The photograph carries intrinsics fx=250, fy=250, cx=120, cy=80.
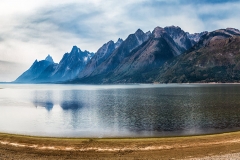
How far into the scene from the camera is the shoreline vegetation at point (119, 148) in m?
31.9

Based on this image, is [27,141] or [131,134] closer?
[27,141]

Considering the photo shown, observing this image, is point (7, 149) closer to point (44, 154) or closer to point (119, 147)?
point (44, 154)

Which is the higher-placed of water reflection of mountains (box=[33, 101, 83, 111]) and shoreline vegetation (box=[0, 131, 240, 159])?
water reflection of mountains (box=[33, 101, 83, 111])

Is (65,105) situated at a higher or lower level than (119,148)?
higher

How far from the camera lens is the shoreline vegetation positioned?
31938 mm

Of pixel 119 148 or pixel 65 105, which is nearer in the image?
pixel 119 148

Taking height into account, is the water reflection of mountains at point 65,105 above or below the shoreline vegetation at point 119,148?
above

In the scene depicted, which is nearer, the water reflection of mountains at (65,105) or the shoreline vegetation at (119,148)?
the shoreline vegetation at (119,148)

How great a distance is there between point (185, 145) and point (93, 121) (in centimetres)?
3434

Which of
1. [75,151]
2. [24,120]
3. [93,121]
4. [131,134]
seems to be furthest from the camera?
[24,120]

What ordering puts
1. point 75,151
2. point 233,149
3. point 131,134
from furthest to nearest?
point 131,134 → point 75,151 → point 233,149

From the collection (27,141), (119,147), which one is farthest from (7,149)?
(119,147)

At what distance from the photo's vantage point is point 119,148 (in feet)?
117

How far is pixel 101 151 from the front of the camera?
34594 mm
